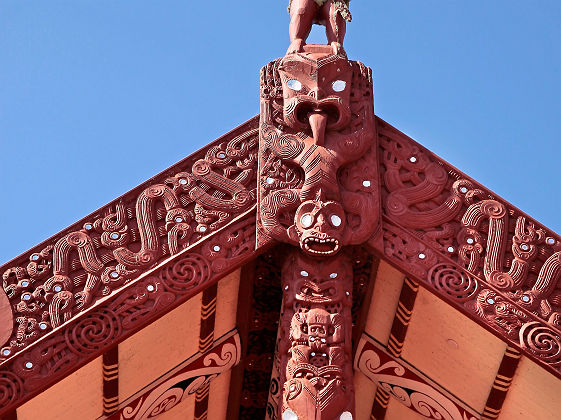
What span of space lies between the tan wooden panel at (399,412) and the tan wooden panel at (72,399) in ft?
5.86

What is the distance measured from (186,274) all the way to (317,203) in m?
0.73

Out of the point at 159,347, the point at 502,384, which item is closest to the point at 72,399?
the point at 159,347

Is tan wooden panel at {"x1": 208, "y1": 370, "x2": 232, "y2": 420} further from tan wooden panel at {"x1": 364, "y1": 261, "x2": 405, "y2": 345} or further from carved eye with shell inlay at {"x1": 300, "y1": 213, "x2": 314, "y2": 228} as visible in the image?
carved eye with shell inlay at {"x1": 300, "y1": 213, "x2": 314, "y2": 228}

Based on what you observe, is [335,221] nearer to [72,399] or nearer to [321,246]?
[321,246]

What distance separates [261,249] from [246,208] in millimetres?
236

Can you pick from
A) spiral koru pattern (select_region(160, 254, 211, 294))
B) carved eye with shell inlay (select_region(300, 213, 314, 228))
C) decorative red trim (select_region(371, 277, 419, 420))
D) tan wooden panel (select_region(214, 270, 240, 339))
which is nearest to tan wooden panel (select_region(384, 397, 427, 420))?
decorative red trim (select_region(371, 277, 419, 420))

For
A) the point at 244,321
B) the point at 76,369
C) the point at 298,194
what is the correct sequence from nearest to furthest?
1. the point at 76,369
2. the point at 298,194
3. the point at 244,321

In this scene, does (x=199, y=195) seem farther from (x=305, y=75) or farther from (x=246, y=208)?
(x=305, y=75)

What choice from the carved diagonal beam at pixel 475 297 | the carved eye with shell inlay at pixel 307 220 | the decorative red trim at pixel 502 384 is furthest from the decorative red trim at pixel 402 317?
the carved eye with shell inlay at pixel 307 220

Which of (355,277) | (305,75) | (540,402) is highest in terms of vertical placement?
(305,75)

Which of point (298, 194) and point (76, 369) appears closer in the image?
point (76, 369)

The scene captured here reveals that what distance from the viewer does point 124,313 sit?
18.5 feet

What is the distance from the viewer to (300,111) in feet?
20.2

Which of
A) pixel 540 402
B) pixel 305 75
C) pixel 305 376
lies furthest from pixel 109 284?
pixel 540 402
